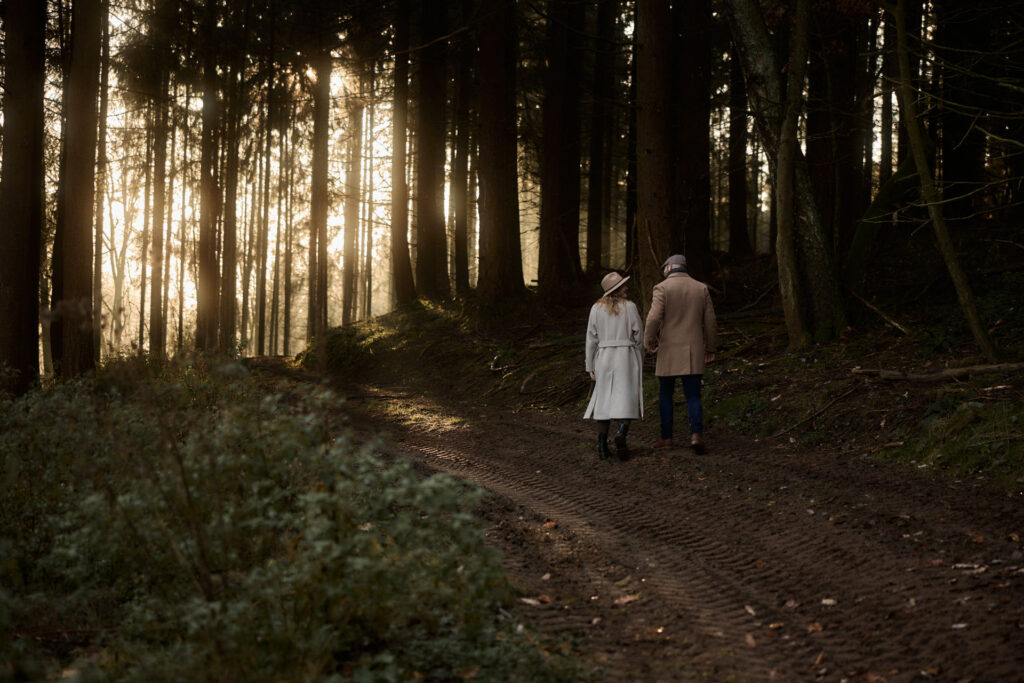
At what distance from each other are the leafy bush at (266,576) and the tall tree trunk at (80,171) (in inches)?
345

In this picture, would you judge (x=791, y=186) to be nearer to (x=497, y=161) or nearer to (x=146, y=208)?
(x=497, y=161)

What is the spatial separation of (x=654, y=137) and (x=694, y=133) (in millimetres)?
4680

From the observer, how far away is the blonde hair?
9.06 metres

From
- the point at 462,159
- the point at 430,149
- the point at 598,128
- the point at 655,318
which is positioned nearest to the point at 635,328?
the point at 655,318

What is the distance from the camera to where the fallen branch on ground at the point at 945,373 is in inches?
335

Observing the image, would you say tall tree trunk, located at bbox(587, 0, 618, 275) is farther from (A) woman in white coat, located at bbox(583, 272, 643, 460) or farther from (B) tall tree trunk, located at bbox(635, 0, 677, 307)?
(A) woman in white coat, located at bbox(583, 272, 643, 460)

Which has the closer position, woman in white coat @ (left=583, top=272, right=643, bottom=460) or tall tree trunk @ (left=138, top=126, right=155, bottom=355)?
woman in white coat @ (left=583, top=272, right=643, bottom=460)

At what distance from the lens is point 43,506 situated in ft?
18.8

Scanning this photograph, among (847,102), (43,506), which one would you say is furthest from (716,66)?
(43,506)

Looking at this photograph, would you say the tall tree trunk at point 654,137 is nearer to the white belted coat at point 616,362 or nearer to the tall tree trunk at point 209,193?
the white belted coat at point 616,362

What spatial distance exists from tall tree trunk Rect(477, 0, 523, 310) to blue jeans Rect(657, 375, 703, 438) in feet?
30.1

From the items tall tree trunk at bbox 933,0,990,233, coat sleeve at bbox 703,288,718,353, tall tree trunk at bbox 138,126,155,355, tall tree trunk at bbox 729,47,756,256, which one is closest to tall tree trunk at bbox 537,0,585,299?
tall tree trunk at bbox 729,47,756,256

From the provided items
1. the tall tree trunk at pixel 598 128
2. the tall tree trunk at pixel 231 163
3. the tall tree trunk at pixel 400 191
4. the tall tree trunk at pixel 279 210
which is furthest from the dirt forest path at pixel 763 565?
the tall tree trunk at pixel 279 210

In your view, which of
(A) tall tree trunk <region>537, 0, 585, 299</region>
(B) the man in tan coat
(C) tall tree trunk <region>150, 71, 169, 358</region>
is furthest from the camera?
(C) tall tree trunk <region>150, 71, 169, 358</region>
